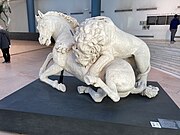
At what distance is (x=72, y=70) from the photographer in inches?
64.8

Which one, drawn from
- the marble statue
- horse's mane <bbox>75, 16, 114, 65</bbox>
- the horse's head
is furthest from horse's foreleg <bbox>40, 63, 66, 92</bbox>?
horse's mane <bbox>75, 16, 114, 65</bbox>

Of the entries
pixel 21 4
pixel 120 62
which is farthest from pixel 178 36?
pixel 21 4

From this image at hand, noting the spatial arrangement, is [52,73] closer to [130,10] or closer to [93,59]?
[93,59]

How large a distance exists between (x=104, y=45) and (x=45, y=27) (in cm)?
61

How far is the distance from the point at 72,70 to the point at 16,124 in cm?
64

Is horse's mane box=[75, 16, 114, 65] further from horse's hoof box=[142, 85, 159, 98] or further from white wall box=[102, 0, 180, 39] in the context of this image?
white wall box=[102, 0, 180, 39]

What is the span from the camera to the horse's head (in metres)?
1.69

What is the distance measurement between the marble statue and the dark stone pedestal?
107 mm

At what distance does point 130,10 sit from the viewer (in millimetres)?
9805

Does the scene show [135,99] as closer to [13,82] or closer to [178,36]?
[13,82]

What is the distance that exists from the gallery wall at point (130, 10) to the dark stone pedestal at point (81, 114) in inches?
323

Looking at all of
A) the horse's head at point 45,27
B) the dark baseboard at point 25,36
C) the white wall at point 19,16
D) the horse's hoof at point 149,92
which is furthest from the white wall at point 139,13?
the horse's head at point 45,27

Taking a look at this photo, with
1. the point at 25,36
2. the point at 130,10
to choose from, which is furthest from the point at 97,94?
the point at 25,36

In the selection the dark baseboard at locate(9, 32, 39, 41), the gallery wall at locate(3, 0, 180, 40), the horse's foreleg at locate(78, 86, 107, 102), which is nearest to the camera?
the horse's foreleg at locate(78, 86, 107, 102)
